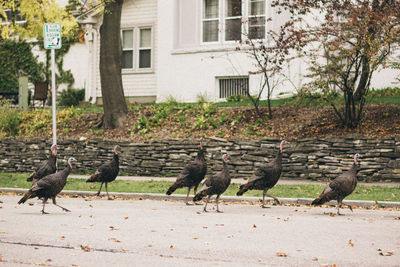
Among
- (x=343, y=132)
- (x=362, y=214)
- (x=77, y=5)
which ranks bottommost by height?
(x=362, y=214)

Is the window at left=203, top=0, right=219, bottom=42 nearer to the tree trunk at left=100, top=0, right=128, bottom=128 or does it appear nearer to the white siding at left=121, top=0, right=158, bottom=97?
the white siding at left=121, top=0, right=158, bottom=97

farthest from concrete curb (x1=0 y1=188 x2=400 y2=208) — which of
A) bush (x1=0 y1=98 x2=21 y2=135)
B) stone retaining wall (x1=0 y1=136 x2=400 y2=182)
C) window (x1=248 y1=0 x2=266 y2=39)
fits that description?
window (x1=248 y1=0 x2=266 y2=39)

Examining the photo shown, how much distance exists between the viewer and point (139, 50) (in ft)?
100

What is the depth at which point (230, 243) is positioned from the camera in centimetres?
848

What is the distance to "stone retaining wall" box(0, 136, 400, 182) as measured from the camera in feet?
55.7

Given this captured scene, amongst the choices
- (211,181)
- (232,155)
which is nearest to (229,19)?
(232,155)

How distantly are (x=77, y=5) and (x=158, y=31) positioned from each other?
8701mm

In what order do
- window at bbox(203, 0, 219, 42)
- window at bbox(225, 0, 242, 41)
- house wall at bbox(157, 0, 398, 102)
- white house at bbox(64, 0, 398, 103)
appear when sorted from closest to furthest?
white house at bbox(64, 0, 398, 103)
house wall at bbox(157, 0, 398, 102)
window at bbox(225, 0, 242, 41)
window at bbox(203, 0, 219, 42)

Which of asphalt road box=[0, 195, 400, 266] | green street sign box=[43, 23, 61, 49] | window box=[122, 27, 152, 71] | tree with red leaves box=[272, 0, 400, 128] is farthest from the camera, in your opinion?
window box=[122, 27, 152, 71]

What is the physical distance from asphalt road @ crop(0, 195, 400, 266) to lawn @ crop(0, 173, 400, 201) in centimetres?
147

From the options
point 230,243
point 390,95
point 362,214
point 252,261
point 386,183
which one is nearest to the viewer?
point 252,261

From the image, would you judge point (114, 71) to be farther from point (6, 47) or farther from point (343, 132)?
point (6, 47)

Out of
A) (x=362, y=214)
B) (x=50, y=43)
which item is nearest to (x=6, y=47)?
(x=50, y=43)

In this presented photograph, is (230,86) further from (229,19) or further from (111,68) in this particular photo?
(111,68)
